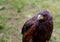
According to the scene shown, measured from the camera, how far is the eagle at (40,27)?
5.16m

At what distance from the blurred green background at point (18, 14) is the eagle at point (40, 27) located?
0.83 meters

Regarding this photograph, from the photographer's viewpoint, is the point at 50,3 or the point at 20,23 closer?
the point at 20,23

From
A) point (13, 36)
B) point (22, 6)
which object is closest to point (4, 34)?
point (13, 36)

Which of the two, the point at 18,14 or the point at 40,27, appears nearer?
the point at 40,27

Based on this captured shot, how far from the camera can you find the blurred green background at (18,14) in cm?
634

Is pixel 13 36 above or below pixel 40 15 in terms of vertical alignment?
below

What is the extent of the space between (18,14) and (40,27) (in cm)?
215

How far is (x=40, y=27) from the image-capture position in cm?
518

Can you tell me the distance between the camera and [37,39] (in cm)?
534

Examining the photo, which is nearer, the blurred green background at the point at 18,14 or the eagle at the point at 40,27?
the eagle at the point at 40,27

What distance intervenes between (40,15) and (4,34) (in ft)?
4.99

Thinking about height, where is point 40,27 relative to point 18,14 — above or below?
above

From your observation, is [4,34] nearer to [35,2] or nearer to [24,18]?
[24,18]

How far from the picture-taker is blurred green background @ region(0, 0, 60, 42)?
20.8 feet
